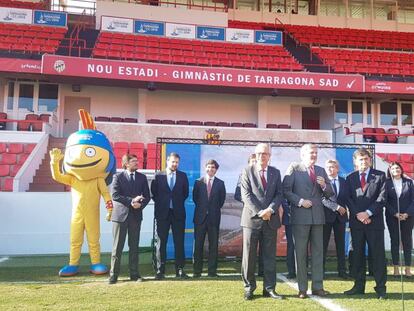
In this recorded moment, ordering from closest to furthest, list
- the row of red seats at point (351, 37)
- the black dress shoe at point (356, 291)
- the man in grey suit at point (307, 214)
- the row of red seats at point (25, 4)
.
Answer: the man in grey suit at point (307, 214) → the black dress shoe at point (356, 291) → the row of red seats at point (25, 4) → the row of red seats at point (351, 37)

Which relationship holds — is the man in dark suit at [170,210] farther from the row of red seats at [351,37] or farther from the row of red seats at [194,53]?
the row of red seats at [351,37]

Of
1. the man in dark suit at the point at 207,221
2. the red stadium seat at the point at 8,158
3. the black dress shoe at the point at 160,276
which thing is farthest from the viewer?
the red stadium seat at the point at 8,158

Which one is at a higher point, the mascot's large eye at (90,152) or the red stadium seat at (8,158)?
the red stadium seat at (8,158)

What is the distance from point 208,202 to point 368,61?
50.9 ft

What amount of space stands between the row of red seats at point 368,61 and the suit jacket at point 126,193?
13.7 meters

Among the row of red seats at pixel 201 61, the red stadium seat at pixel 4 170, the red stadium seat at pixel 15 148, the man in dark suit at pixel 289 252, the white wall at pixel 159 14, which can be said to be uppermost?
the white wall at pixel 159 14

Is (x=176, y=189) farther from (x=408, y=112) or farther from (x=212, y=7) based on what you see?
(x=212, y=7)

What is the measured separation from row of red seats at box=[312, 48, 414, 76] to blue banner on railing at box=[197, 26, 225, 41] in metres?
4.62

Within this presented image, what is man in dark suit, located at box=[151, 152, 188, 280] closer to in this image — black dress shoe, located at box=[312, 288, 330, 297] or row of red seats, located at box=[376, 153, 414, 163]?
black dress shoe, located at box=[312, 288, 330, 297]

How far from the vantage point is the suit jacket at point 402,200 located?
570 cm

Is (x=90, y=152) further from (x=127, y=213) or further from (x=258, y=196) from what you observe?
(x=258, y=196)

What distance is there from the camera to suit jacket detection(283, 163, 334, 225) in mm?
4449

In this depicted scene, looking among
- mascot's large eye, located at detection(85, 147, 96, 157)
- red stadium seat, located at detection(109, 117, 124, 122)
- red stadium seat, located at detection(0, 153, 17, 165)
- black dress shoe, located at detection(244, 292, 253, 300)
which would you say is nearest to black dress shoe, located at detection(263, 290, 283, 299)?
black dress shoe, located at detection(244, 292, 253, 300)

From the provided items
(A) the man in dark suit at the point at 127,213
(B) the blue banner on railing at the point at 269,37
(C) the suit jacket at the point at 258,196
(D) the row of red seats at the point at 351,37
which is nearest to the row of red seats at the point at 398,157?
(B) the blue banner on railing at the point at 269,37
